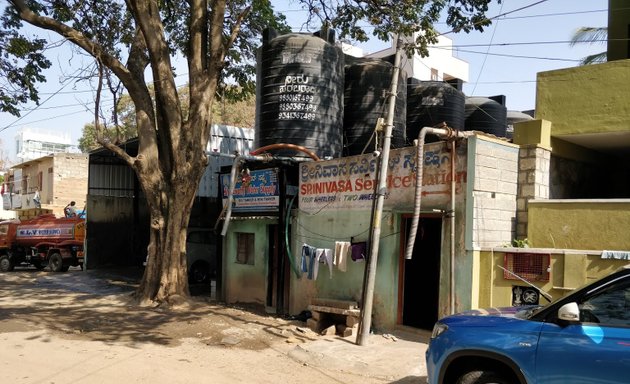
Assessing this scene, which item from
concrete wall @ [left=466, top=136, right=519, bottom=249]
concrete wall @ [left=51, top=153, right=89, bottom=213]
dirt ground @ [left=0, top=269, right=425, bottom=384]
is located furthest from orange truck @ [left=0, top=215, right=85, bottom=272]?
concrete wall @ [left=466, top=136, right=519, bottom=249]

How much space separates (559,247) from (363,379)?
3.86 meters

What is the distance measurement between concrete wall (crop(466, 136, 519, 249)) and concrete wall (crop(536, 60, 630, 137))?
1.02 meters

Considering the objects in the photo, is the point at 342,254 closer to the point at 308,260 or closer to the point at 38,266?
the point at 308,260

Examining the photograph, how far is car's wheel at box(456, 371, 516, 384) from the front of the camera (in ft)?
14.2

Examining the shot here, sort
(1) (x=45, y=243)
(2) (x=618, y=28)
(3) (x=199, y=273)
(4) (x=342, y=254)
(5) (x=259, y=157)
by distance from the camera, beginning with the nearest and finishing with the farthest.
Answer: (4) (x=342, y=254) → (5) (x=259, y=157) → (2) (x=618, y=28) → (3) (x=199, y=273) → (1) (x=45, y=243)

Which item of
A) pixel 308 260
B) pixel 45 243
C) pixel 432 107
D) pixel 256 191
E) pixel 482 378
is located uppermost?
pixel 432 107

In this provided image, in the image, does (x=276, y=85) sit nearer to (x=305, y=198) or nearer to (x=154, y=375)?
(x=305, y=198)

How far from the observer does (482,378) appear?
4422 millimetres

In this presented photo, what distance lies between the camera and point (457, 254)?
8.44 m

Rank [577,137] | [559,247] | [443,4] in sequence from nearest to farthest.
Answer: [559,247], [577,137], [443,4]

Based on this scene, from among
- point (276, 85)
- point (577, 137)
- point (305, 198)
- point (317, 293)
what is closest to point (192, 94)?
point (276, 85)

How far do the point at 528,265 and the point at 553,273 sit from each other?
0.38 m

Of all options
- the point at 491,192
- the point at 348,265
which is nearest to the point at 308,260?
the point at 348,265

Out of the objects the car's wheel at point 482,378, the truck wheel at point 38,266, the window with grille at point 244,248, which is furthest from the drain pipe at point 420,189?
the truck wheel at point 38,266
